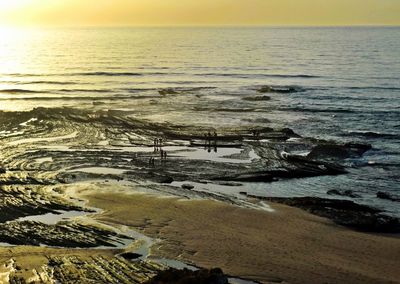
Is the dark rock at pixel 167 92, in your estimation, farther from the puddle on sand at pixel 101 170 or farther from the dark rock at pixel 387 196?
the dark rock at pixel 387 196

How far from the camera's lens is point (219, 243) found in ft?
64.0

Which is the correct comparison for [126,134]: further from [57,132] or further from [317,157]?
[317,157]

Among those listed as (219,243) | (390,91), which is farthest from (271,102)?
(219,243)

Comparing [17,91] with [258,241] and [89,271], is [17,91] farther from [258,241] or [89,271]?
[89,271]

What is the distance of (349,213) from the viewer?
22.7 meters

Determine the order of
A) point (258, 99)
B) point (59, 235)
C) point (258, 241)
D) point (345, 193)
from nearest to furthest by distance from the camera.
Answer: point (258, 241)
point (59, 235)
point (345, 193)
point (258, 99)

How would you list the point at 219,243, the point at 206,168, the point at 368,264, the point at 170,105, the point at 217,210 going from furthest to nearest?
the point at 170,105 → the point at 206,168 → the point at 217,210 → the point at 219,243 → the point at 368,264

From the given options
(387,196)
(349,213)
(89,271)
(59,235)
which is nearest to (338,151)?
(387,196)

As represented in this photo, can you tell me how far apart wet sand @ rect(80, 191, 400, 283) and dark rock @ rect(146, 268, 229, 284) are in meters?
3.25

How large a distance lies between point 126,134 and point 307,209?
58.1 ft

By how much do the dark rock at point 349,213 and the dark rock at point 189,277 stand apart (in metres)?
9.06

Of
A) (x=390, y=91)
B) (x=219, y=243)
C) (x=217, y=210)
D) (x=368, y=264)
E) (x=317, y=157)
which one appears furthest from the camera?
(x=390, y=91)

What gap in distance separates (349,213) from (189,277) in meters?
10.9

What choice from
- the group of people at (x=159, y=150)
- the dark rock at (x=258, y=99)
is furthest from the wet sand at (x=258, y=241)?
the dark rock at (x=258, y=99)
